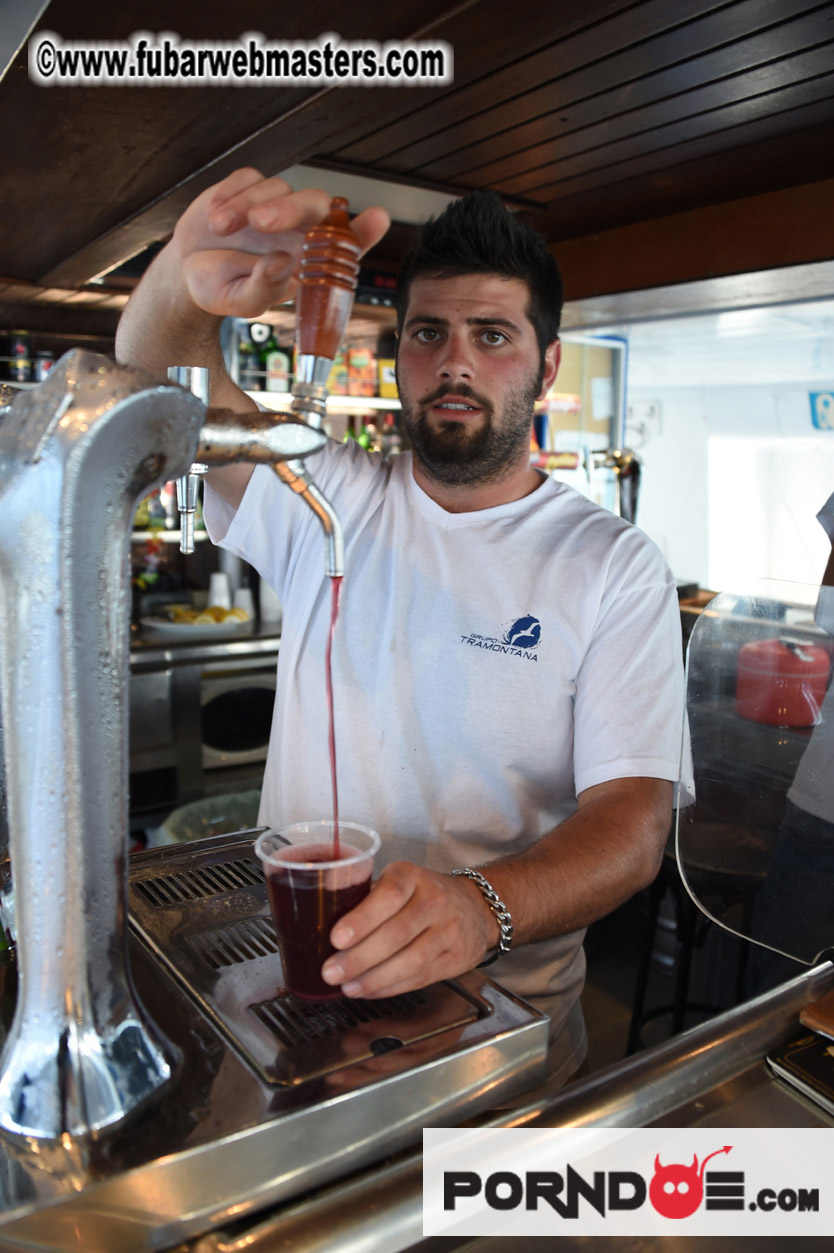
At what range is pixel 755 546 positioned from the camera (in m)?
1.79

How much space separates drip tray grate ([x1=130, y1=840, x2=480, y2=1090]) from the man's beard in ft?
2.95

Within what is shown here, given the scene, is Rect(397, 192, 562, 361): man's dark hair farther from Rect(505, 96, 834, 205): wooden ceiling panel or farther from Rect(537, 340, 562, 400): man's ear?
Rect(505, 96, 834, 205): wooden ceiling panel

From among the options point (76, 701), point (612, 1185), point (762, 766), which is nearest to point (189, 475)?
point (76, 701)

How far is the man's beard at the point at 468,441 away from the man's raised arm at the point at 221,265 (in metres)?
0.44

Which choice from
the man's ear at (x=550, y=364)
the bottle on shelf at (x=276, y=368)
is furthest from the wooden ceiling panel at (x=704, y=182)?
the bottle on shelf at (x=276, y=368)

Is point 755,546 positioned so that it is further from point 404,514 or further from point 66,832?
point 66,832

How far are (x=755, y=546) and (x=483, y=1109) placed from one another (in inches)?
52.5

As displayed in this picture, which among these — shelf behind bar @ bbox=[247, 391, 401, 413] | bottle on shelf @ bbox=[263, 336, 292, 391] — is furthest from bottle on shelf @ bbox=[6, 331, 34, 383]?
shelf behind bar @ bbox=[247, 391, 401, 413]

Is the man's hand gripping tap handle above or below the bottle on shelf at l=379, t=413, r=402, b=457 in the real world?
below

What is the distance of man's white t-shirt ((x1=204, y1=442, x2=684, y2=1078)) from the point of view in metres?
1.51

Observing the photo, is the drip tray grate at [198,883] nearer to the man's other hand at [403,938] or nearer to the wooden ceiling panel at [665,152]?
the man's other hand at [403,938]

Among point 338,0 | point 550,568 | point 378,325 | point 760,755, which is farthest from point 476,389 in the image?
point 378,325

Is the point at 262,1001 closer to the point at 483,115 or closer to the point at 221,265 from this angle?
the point at 221,265

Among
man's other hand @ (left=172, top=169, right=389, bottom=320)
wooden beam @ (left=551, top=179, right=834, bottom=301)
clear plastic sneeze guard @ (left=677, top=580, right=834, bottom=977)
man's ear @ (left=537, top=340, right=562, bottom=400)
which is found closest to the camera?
man's other hand @ (left=172, top=169, right=389, bottom=320)
